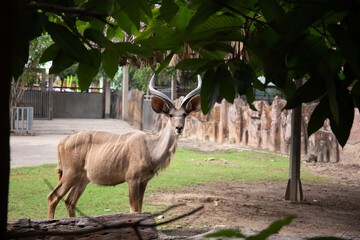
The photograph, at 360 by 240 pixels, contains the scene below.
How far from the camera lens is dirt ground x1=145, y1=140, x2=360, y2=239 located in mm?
4023

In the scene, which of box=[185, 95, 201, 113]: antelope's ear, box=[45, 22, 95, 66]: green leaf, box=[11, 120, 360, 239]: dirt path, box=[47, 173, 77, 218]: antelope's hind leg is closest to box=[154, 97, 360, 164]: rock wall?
box=[11, 120, 360, 239]: dirt path

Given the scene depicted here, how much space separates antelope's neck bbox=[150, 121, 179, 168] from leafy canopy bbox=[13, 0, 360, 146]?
3253 mm

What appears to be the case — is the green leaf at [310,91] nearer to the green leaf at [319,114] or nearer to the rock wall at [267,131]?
the green leaf at [319,114]

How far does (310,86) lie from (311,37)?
0.08m

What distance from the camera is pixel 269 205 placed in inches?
192

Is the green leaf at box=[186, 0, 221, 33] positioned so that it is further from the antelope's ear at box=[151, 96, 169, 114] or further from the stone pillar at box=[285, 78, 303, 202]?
the stone pillar at box=[285, 78, 303, 202]

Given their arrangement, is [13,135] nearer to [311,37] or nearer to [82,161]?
[82,161]

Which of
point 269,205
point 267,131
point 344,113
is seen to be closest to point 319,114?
point 344,113

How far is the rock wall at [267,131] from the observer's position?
788cm

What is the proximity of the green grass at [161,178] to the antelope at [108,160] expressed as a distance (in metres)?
0.36

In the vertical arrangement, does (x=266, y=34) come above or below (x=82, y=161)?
above

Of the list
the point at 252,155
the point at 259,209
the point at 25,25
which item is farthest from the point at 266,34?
the point at 252,155

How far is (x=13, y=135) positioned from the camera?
11.7 m

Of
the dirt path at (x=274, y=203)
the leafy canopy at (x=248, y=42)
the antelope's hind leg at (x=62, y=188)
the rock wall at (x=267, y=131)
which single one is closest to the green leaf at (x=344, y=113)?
the leafy canopy at (x=248, y=42)
